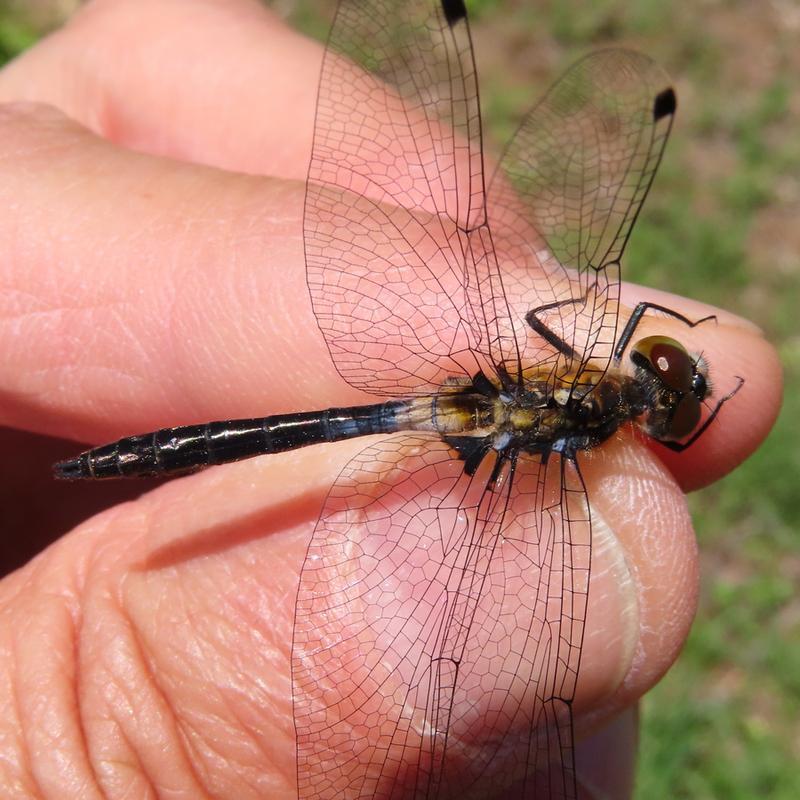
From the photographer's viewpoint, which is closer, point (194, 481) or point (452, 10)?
point (194, 481)

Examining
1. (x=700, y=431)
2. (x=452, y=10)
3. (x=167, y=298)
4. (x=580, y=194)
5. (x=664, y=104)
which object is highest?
(x=452, y=10)

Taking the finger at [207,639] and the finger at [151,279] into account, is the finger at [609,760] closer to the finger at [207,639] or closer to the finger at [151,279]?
the finger at [207,639]

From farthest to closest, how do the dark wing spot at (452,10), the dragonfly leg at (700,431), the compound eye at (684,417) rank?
the dark wing spot at (452,10), the dragonfly leg at (700,431), the compound eye at (684,417)

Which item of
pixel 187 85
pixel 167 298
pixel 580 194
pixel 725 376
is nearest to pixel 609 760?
pixel 725 376

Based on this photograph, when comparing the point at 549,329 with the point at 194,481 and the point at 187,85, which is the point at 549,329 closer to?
the point at 194,481

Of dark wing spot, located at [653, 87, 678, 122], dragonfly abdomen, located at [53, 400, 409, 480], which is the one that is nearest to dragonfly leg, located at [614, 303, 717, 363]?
dark wing spot, located at [653, 87, 678, 122]

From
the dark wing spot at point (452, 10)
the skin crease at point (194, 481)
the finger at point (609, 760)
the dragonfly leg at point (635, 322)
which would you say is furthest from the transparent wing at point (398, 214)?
the finger at point (609, 760)

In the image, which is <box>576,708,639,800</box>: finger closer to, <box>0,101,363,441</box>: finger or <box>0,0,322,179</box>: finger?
<box>0,101,363,441</box>: finger
